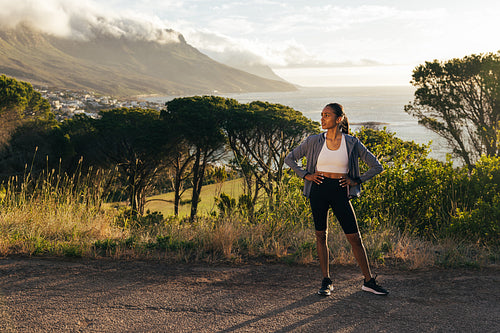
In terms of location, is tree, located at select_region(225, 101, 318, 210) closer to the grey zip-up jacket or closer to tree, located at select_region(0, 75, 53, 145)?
tree, located at select_region(0, 75, 53, 145)

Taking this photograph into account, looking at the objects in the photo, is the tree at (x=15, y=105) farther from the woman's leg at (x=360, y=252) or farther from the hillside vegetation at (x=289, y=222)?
the woman's leg at (x=360, y=252)

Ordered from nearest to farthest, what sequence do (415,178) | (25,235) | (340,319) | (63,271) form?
(340,319)
(63,271)
(25,235)
(415,178)

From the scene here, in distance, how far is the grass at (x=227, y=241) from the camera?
427 centimetres

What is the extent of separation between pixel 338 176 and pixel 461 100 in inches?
877

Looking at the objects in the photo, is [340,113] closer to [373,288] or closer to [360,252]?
[360,252]

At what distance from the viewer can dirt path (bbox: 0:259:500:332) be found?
2.74m

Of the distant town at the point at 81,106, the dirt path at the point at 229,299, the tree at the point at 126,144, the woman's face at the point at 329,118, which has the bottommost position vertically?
the dirt path at the point at 229,299

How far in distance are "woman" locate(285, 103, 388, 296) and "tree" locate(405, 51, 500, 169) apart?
20.1 metres

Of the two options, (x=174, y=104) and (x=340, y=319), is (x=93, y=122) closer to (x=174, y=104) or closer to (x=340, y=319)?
(x=174, y=104)

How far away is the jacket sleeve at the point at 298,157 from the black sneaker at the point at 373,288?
1.05m

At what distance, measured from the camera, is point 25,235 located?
15.3 ft

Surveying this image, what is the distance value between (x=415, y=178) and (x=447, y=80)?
784 inches

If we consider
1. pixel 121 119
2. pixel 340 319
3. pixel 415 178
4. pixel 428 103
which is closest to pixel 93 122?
Answer: pixel 121 119

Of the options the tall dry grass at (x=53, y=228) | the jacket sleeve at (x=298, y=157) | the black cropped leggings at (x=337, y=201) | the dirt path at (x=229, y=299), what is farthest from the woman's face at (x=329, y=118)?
the tall dry grass at (x=53, y=228)
